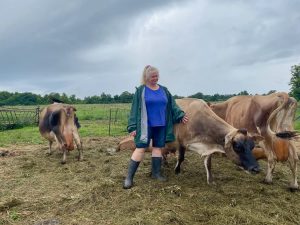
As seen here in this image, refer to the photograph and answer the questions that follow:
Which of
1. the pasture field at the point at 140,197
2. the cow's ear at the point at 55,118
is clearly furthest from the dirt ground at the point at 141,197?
the cow's ear at the point at 55,118

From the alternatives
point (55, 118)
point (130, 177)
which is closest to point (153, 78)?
point (130, 177)

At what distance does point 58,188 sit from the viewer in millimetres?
7023

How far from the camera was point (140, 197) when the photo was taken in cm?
607

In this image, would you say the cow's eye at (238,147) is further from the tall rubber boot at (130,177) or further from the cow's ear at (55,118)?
the cow's ear at (55,118)

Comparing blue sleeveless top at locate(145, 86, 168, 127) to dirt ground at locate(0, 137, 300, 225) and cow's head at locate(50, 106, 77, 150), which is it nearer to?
dirt ground at locate(0, 137, 300, 225)

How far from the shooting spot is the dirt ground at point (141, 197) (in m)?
5.44

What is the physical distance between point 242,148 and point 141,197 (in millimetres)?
1856

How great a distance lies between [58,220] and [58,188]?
1.64 meters

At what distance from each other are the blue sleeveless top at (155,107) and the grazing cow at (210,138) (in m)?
0.68

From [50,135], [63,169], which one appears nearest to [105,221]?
[63,169]

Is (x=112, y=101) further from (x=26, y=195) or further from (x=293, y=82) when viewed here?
(x=26, y=195)

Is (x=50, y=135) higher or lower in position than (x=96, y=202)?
higher

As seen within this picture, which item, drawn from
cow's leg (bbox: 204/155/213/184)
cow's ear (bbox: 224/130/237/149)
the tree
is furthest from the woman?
the tree

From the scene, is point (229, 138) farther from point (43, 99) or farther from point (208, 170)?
point (43, 99)
